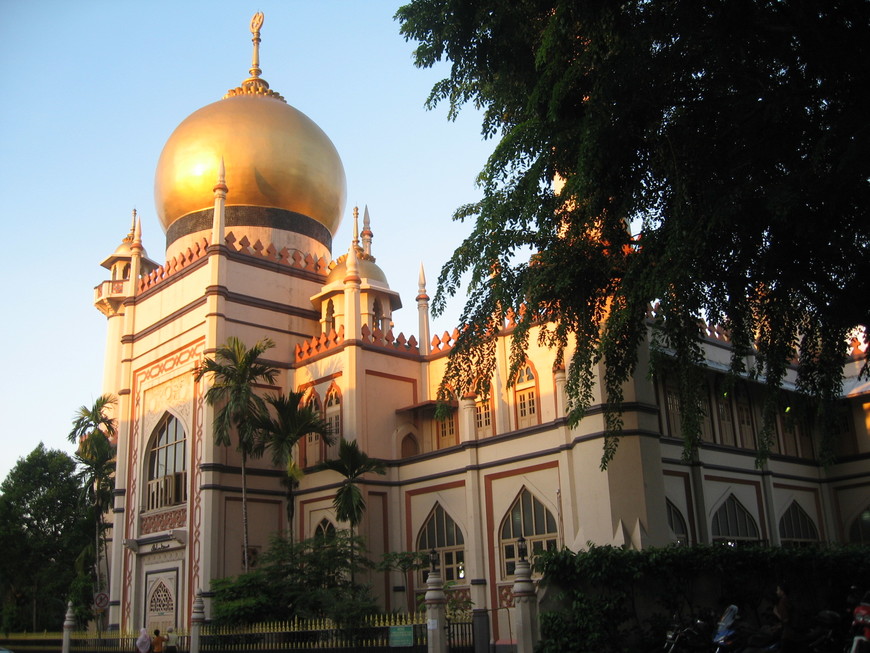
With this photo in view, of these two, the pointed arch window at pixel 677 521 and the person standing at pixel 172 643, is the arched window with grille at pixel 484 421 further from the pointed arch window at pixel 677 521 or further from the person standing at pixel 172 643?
the person standing at pixel 172 643

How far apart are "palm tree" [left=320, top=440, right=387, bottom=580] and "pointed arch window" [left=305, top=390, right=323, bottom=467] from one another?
1.54 m

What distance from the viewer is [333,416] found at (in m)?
22.7

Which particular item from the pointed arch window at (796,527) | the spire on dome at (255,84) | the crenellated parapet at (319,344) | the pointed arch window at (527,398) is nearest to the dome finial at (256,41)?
the spire on dome at (255,84)

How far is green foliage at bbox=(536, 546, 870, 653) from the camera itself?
39.3ft

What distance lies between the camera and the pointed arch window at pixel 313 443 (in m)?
22.8

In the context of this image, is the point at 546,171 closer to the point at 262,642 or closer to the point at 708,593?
the point at 708,593

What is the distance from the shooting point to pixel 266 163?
27266mm

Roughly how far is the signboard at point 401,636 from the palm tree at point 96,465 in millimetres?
14870

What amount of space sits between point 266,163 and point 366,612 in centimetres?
1536

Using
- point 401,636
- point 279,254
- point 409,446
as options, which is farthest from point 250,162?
point 401,636

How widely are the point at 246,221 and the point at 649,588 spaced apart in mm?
18306

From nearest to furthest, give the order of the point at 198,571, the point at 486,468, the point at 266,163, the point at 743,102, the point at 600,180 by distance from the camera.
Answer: the point at 743,102
the point at 600,180
the point at 486,468
the point at 198,571
the point at 266,163

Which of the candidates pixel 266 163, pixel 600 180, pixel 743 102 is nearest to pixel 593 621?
pixel 600 180

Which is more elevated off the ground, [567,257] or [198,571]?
[567,257]
